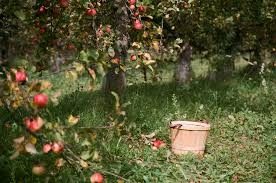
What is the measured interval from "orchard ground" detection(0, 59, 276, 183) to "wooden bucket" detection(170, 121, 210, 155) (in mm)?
142

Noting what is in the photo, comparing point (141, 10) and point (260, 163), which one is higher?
point (141, 10)

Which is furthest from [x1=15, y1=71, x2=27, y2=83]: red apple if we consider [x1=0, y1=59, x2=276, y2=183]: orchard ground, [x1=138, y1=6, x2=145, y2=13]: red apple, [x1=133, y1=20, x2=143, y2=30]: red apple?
[x1=138, y1=6, x2=145, y2=13]: red apple

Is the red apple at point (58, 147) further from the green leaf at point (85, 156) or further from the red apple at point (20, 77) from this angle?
the red apple at point (20, 77)

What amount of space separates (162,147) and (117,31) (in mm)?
1590

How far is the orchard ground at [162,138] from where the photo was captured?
16.8 ft

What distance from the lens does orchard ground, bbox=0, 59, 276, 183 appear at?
16.8ft

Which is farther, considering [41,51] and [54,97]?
[41,51]

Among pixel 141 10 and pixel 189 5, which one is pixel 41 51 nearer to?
pixel 141 10

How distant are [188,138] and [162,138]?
708 mm

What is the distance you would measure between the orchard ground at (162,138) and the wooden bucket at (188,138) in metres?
0.14

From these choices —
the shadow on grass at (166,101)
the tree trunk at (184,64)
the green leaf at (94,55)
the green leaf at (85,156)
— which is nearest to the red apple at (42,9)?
the shadow on grass at (166,101)

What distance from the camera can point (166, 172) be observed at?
546 cm

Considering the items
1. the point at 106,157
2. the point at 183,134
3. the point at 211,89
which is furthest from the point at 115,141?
the point at 211,89

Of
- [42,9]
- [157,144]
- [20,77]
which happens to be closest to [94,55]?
[20,77]
